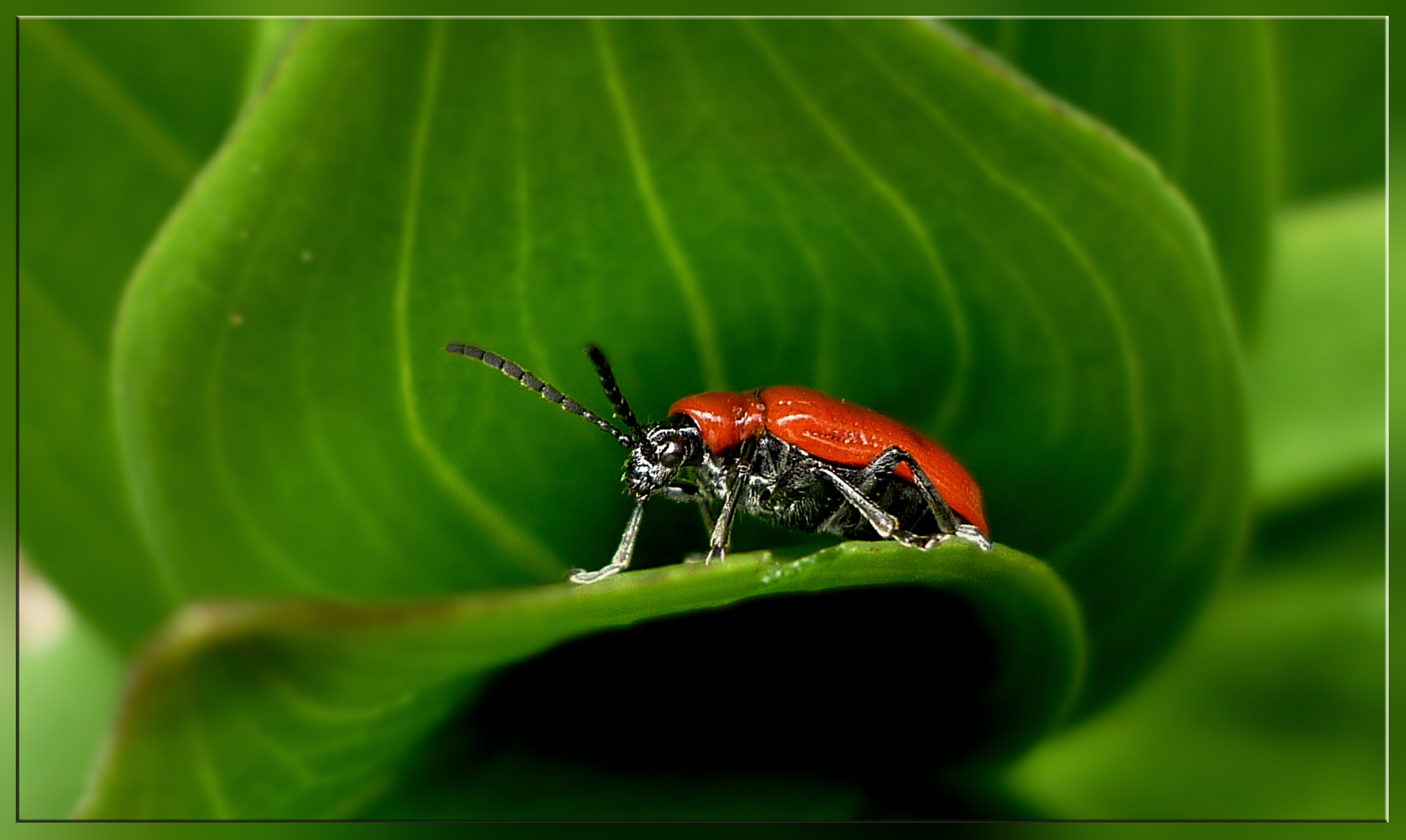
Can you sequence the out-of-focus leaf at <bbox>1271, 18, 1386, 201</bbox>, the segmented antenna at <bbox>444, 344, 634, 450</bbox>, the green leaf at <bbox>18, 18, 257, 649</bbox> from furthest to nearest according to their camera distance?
the out-of-focus leaf at <bbox>1271, 18, 1386, 201</bbox>, the green leaf at <bbox>18, 18, 257, 649</bbox>, the segmented antenna at <bbox>444, 344, 634, 450</bbox>

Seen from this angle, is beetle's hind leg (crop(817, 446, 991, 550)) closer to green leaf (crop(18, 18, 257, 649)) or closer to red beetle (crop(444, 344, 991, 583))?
red beetle (crop(444, 344, 991, 583))

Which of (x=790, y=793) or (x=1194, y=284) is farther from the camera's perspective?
(x=790, y=793)

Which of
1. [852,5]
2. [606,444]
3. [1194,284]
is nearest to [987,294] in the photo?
[1194,284]

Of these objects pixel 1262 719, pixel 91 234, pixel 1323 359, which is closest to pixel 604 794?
pixel 1262 719

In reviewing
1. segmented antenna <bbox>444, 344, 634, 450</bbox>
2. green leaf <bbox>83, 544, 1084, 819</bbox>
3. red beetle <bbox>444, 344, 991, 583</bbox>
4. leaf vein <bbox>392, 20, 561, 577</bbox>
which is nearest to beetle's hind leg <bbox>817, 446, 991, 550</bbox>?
red beetle <bbox>444, 344, 991, 583</bbox>

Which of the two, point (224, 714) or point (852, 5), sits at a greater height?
point (852, 5)

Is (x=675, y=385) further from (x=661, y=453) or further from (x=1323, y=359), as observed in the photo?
(x=1323, y=359)

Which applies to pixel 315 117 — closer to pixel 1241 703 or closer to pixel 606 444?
pixel 606 444
